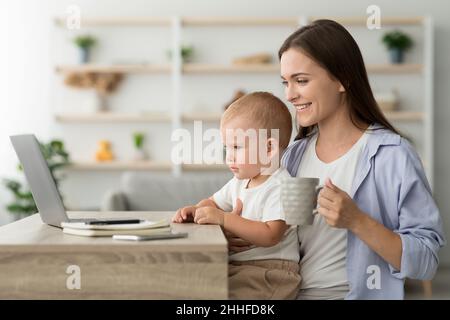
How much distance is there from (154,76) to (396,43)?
217 centimetres

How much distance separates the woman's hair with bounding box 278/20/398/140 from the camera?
1.76 metres

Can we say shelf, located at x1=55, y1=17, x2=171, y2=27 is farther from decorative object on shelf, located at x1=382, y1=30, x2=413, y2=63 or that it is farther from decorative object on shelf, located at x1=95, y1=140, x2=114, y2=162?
decorative object on shelf, located at x1=382, y1=30, x2=413, y2=63

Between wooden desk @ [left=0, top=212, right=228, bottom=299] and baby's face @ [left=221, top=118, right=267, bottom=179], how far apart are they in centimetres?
32

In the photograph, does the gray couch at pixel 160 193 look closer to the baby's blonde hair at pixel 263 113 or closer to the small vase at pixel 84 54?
the small vase at pixel 84 54

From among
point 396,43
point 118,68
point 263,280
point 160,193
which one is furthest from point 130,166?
point 263,280

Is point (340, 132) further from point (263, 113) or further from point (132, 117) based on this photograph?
point (132, 117)

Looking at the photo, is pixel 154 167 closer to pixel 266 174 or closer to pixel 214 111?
pixel 214 111

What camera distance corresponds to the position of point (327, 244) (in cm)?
180

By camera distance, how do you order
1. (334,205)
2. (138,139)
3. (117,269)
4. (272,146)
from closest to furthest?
(117,269), (334,205), (272,146), (138,139)

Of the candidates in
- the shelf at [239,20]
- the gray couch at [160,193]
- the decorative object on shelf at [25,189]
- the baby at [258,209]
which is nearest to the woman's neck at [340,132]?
the baby at [258,209]

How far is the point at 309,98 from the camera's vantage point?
1775 mm

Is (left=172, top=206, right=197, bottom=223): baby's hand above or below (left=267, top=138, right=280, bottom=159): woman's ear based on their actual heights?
below

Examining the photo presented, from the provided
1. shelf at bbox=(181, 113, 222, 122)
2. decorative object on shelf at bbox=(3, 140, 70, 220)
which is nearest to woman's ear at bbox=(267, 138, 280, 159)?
decorative object on shelf at bbox=(3, 140, 70, 220)

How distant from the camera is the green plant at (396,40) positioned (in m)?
6.53
